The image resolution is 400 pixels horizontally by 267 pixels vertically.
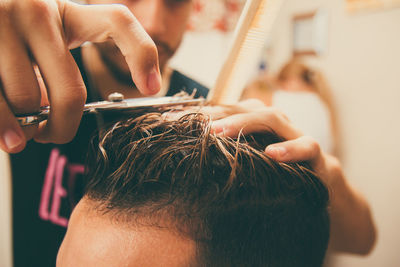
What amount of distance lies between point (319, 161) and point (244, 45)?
0.40m

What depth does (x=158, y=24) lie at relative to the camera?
111cm

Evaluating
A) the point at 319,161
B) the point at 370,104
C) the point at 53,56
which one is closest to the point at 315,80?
the point at 370,104

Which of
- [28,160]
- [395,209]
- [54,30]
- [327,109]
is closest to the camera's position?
[54,30]

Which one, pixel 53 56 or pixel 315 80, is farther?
pixel 315 80

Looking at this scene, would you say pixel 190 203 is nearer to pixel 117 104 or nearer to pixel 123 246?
pixel 123 246

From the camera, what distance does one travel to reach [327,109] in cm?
254

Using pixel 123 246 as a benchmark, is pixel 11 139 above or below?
above

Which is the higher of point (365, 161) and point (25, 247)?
point (365, 161)

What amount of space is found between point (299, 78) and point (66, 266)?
2.65 m

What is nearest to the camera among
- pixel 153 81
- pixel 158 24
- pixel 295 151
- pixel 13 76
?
pixel 13 76

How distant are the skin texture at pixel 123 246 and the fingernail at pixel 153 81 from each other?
330 mm

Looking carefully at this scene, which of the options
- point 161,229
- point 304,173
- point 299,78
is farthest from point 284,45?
point 161,229

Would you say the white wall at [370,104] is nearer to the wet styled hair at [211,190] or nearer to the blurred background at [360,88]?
the blurred background at [360,88]

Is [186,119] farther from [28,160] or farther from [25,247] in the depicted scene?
[25,247]
